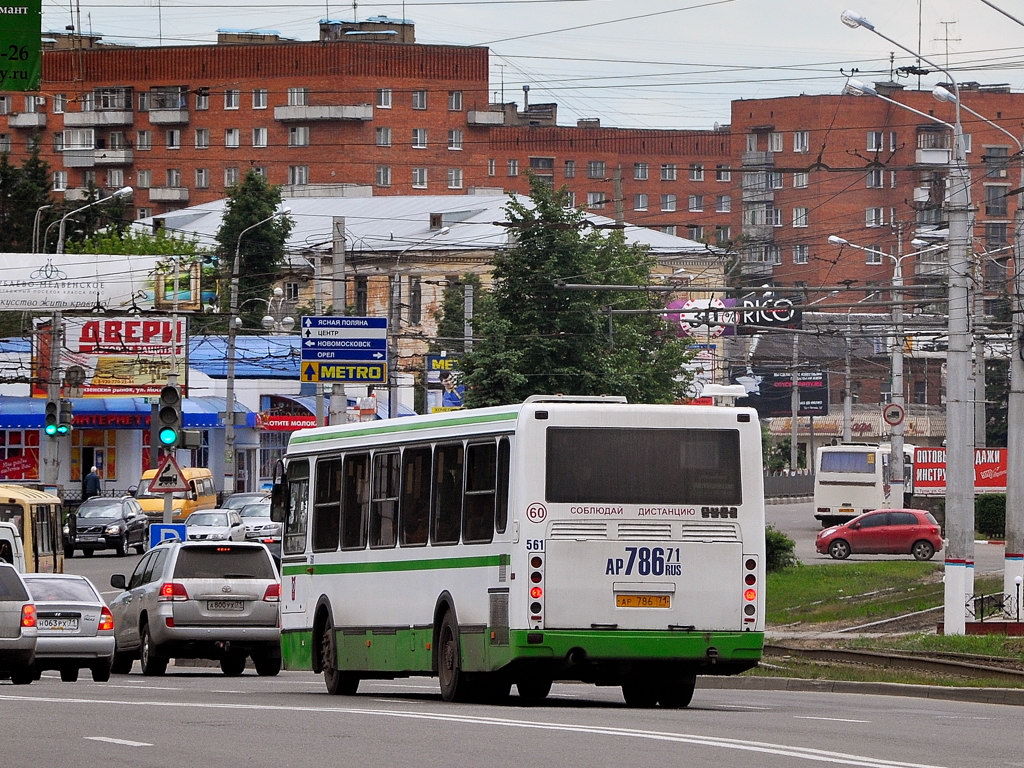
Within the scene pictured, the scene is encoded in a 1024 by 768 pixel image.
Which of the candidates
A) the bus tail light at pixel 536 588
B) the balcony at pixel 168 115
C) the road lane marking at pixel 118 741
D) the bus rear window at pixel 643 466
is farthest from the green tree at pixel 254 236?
the road lane marking at pixel 118 741

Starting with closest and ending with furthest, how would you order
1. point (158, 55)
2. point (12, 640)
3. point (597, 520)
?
point (597, 520)
point (12, 640)
point (158, 55)

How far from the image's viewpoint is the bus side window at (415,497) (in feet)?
59.1

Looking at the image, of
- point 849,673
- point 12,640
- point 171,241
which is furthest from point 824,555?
point 171,241

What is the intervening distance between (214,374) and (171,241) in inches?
1034

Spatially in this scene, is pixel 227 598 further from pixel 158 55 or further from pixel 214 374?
pixel 158 55

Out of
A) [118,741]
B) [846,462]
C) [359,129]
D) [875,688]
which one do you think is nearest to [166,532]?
[875,688]

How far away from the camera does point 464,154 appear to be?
437ft

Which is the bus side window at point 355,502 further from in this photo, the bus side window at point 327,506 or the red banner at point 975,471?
the red banner at point 975,471

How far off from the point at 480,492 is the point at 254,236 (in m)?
84.8

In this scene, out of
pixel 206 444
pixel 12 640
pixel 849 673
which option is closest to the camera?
pixel 12 640

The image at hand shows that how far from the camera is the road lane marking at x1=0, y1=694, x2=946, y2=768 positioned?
1156cm

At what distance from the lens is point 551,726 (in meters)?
13.8

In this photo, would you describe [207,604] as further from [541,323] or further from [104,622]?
[541,323]

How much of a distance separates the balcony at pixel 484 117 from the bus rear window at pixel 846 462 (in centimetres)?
6927
